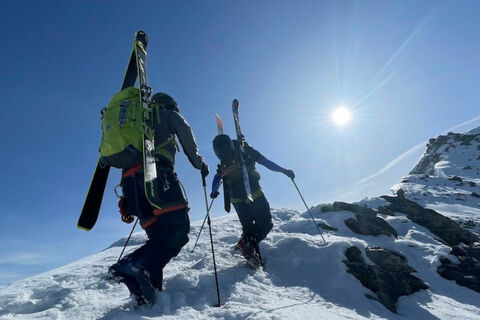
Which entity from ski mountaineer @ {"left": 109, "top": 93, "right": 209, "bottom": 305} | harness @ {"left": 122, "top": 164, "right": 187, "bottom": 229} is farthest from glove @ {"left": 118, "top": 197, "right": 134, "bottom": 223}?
harness @ {"left": 122, "top": 164, "right": 187, "bottom": 229}

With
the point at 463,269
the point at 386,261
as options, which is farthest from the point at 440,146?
the point at 386,261

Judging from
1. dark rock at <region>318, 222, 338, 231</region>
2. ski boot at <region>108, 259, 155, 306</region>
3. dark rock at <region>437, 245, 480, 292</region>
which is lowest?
dark rock at <region>437, 245, 480, 292</region>

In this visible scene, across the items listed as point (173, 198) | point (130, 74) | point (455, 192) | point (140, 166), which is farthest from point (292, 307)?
point (455, 192)

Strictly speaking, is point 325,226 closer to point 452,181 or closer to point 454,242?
point 454,242

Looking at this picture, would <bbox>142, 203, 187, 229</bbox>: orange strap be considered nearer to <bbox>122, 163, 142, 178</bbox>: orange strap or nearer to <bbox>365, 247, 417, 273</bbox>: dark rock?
<bbox>122, 163, 142, 178</bbox>: orange strap

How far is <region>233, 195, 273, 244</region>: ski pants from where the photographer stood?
695 centimetres

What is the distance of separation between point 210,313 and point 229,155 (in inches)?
168

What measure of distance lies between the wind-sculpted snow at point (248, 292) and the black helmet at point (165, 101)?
2.93 meters

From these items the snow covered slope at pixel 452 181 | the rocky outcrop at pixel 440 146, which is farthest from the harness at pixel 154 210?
the rocky outcrop at pixel 440 146

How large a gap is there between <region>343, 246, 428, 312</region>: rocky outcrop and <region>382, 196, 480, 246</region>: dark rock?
252 inches

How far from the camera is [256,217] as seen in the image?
7.05 m

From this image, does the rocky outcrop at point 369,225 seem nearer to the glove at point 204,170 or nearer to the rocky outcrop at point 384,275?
the rocky outcrop at point 384,275

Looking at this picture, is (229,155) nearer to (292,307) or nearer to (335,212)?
(292,307)

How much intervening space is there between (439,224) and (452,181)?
32209mm
